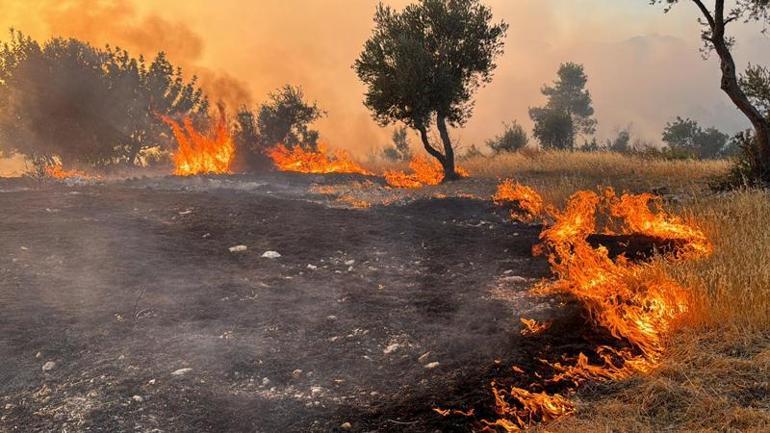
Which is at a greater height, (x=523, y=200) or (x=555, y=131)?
(x=555, y=131)

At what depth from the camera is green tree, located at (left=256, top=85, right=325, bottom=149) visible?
1240 inches

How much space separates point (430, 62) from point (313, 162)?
32.4ft

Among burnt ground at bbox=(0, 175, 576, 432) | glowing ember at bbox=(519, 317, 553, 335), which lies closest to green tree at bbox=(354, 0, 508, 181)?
→ burnt ground at bbox=(0, 175, 576, 432)

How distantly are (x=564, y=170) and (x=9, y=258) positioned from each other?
19.3 m

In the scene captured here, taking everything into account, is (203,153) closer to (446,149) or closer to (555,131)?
(446,149)

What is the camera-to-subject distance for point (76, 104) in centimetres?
3014

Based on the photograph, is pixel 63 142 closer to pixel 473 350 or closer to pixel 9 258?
pixel 9 258

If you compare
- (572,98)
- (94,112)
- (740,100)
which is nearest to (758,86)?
(740,100)

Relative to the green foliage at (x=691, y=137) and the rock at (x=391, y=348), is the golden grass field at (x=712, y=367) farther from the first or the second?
the green foliage at (x=691, y=137)

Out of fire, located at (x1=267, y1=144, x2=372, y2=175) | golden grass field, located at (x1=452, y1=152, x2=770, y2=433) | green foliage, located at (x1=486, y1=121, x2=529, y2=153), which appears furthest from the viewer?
green foliage, located at (x1=486, y1=121, x2=529, y2=153)

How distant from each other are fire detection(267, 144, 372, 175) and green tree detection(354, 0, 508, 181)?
557 cm

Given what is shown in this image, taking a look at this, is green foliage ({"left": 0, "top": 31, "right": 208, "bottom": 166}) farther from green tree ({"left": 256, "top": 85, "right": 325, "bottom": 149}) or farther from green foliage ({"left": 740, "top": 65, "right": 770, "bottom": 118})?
green foliage ({"left": 740, "top": 65, "right": 770, "bottom": 118})

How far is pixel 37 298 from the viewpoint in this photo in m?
6.64

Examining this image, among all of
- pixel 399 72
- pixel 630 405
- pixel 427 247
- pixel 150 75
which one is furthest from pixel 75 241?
pixel 150 75
